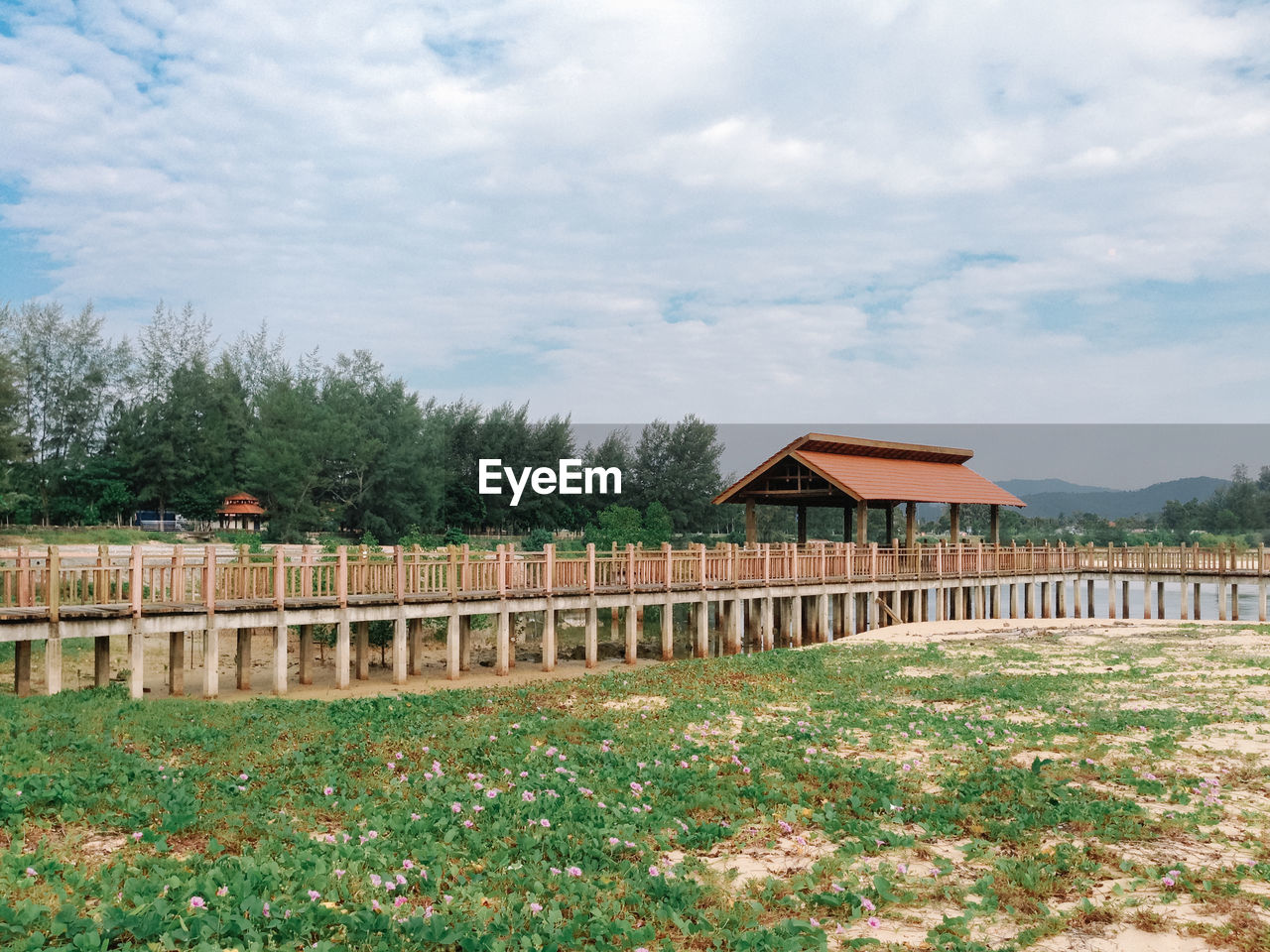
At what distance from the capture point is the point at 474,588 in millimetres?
21797

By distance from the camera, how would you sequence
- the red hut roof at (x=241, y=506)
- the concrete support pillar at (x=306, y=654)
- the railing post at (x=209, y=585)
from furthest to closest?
the red hut roof at (x=241, y=506), the concrete support pillar at (x=306, y=654), the railing post at (x=209, y=585)

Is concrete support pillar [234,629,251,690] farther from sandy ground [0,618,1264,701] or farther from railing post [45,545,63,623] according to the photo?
railing post [45,545,63,623]

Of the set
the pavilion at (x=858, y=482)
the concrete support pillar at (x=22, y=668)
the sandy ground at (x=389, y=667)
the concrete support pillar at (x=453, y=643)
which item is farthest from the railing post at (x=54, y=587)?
the pavilion at (x=858, y=482)

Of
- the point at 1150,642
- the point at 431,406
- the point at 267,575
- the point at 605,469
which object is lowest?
the point at 1150,642

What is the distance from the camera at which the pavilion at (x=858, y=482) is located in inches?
1258

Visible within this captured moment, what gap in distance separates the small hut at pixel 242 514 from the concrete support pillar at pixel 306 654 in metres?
39.4

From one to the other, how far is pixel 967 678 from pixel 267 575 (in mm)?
12632

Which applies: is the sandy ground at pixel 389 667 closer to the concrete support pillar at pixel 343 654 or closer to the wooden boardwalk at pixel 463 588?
the concrete support pillar at pixel 343 654

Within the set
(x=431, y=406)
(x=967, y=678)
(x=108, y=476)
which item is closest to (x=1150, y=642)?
(x=967, y=678)

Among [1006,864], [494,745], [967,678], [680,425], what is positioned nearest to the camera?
[1006,864]

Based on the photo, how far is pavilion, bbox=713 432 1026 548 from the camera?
3195 centimetres

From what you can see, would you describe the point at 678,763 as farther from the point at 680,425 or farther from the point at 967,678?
the point at 680,425

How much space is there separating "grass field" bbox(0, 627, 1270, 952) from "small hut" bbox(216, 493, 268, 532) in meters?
48.3

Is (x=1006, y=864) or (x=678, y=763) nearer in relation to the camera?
(x=1006, y=864)
